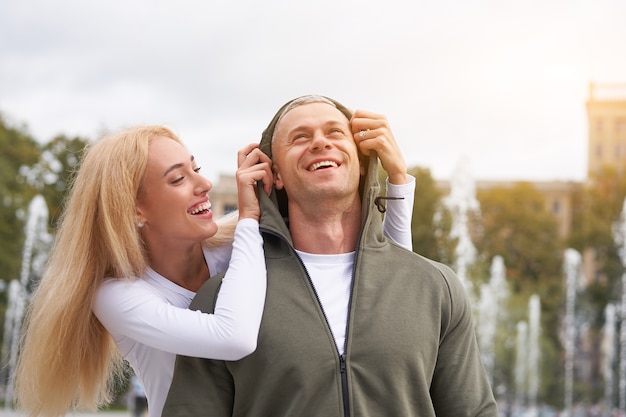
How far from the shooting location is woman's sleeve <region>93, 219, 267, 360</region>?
3246mm

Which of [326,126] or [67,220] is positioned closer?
[326,126]

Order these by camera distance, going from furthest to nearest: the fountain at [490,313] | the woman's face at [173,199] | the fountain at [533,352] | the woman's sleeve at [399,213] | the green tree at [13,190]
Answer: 1. the fountain at [533,352]
2. the fountain at [490,313]
3. the green tree at [13,190]
4. the woman's sleeve at [399,213]
5. the woman's face at [173,199]

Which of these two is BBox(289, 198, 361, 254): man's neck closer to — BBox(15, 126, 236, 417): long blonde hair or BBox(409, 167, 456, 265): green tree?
BBox(15, 126, 236, 417): long blonde hair

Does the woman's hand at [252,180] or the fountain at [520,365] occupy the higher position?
the woman's hand at [252,180]

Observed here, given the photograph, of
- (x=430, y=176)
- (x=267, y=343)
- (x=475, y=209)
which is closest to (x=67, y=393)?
(x=267, y=343)

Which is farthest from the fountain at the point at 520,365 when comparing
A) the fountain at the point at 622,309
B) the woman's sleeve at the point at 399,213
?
the woman's sleeve at the point at 399,213

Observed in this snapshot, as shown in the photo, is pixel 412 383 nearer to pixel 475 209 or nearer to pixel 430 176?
pixel 430 176

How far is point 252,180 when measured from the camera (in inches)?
142

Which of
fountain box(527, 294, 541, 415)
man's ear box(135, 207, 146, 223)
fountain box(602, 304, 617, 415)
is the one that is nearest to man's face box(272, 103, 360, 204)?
man's ear box(135, 207, 146, 223)

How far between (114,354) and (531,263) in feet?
157

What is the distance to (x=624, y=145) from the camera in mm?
80938

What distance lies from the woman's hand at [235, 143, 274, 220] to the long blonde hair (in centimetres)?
38

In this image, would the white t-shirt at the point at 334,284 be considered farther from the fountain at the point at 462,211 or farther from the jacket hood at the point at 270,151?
the fountain at the point at 462,211

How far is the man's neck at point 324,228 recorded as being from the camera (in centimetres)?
355
